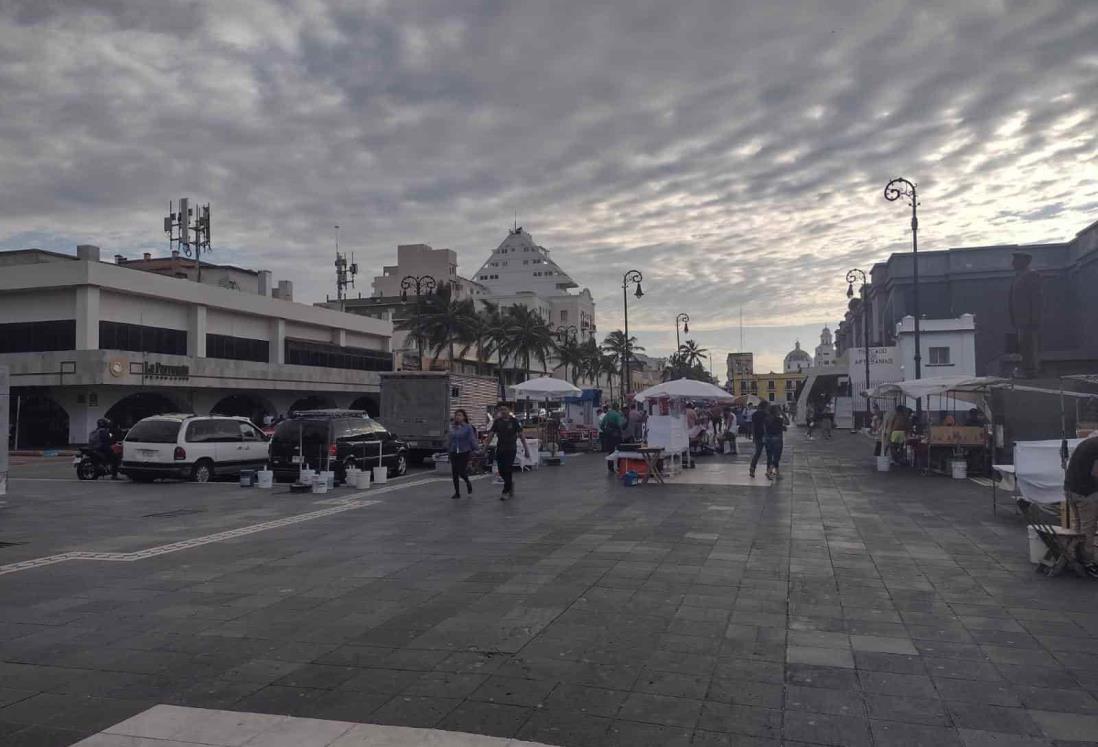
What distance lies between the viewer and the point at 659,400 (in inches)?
896

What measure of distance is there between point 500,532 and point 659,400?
1294 cm

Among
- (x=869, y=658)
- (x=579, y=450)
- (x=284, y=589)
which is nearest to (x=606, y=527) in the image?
(x=284, y=589)

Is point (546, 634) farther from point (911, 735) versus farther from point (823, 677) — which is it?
point (911, 735)

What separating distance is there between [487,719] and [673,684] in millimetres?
1201

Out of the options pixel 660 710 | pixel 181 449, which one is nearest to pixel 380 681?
pixel 660 710

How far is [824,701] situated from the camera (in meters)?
4.43

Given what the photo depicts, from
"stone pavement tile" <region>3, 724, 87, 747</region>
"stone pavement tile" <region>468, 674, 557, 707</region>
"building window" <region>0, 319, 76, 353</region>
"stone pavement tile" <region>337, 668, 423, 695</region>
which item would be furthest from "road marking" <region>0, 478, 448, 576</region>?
"building window" <region>0, 319, 76, 353</region>

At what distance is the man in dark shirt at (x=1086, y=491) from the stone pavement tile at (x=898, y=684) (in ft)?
13.0

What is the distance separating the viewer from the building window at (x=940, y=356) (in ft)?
Result: 160

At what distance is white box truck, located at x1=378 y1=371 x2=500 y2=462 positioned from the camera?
75.7ft

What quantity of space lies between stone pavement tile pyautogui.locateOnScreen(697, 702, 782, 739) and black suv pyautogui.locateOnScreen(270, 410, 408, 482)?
14208 mm

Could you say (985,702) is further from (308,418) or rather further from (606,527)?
(308,418)

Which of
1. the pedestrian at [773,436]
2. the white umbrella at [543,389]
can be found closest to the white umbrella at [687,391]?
the pedestrian at [773,436]

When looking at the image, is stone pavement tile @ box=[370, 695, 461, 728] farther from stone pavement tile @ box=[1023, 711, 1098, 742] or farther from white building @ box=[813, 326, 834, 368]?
white building @ box=[813, 326, 834, 368]
